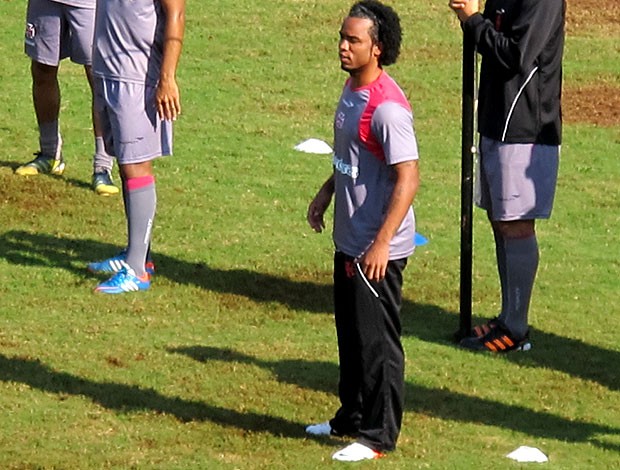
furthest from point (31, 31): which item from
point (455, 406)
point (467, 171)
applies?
point (455, 406)

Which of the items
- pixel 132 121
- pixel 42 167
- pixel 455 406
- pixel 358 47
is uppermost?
pixel 358 47

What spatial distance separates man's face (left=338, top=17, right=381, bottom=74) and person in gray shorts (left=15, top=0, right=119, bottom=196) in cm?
466

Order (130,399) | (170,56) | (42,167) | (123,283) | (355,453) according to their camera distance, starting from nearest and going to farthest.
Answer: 1. (355,453)
2. (130,399)
3. (170,56)
4. (123,283)
5. (42,167)

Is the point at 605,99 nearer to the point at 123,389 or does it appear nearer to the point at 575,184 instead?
the point at 575,184

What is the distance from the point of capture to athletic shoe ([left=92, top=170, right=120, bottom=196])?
10891 millimetres

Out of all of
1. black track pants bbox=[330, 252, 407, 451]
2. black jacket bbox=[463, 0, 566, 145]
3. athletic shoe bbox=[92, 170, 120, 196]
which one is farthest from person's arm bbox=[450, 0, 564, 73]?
athletic shoe bbox=[92, 170, 120, 196]

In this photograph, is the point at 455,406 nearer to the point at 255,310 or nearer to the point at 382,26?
the point at 255,310

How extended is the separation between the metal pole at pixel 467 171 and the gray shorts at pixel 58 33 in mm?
3605

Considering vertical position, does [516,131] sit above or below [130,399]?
above

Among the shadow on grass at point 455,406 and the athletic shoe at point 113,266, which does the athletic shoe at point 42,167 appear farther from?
the shadow on grass at point 455,406

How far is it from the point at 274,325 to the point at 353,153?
2.36 metres

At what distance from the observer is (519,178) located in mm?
8023

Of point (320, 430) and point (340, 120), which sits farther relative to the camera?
point (320, 430)

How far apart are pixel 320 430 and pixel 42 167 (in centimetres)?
505
